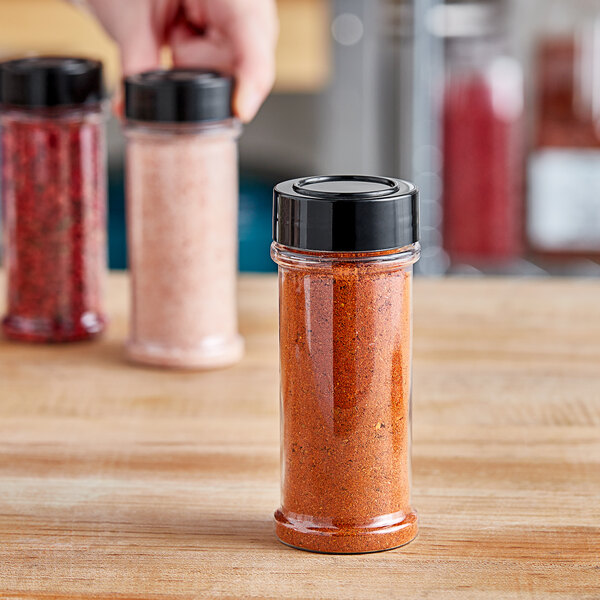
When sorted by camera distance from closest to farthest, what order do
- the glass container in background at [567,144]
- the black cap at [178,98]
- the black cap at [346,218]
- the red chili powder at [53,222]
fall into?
the black cap at [346,218], the black cap at [178,98], the red chili powder at [53,222], the glass container in background at [567,144]

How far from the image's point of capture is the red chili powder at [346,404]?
650 mm

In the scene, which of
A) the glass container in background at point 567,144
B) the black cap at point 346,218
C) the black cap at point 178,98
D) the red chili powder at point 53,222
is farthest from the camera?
the glass container in background at point 567,144

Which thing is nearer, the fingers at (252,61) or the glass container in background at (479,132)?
the fingers at (252,61)

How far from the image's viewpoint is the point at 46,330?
1108 mm

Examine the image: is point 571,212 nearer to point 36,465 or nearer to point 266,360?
point 266,360

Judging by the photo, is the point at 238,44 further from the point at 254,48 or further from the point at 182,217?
the point at 182,217

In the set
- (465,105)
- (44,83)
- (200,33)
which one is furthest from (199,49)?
(465,105)

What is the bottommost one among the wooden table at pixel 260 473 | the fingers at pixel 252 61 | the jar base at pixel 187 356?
the wooden table at pixel 260 473

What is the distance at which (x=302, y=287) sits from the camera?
655 millimetres

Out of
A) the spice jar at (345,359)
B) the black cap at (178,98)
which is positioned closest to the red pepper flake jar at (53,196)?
the black cap at (178,98)

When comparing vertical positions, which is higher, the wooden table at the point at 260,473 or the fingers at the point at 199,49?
the fingers at the point at 199,49

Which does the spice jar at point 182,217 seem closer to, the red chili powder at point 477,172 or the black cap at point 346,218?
the black cap at point 346,218

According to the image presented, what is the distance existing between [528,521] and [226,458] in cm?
22

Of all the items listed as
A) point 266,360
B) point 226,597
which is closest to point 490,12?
point 266,360
